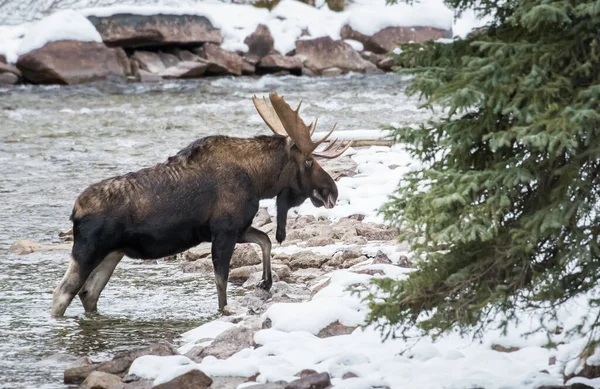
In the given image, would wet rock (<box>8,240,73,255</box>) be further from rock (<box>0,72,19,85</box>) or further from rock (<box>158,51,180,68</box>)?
rock (<box>158,51,180,68</box>)

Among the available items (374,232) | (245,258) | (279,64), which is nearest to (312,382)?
(245,258)

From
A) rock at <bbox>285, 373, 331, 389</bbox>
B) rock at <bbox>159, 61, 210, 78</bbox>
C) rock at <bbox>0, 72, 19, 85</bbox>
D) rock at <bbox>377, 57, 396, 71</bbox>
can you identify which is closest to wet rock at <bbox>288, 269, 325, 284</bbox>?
rock at <bbox>285, 373, 331, 389</bbox>

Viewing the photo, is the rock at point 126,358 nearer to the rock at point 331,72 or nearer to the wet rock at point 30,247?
the wet rock at point 30,247

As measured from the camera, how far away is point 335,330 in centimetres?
723

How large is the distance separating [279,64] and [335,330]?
70.0 ft

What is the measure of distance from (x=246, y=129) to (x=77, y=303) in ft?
31.6

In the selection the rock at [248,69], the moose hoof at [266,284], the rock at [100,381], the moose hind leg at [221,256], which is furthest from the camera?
the rock at [248,69]

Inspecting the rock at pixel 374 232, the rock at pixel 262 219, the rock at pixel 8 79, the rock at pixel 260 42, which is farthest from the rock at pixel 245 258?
the rock at pixel 260 42

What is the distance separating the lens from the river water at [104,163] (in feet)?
27.9

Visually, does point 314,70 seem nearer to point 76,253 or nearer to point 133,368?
point 76,253

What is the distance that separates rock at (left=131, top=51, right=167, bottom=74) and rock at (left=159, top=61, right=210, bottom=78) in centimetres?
21

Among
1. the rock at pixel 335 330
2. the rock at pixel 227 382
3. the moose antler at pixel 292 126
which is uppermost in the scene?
the moose antler at pixel 292 126

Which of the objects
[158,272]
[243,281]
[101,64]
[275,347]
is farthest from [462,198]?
[101,64]

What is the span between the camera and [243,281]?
10.4 meters
